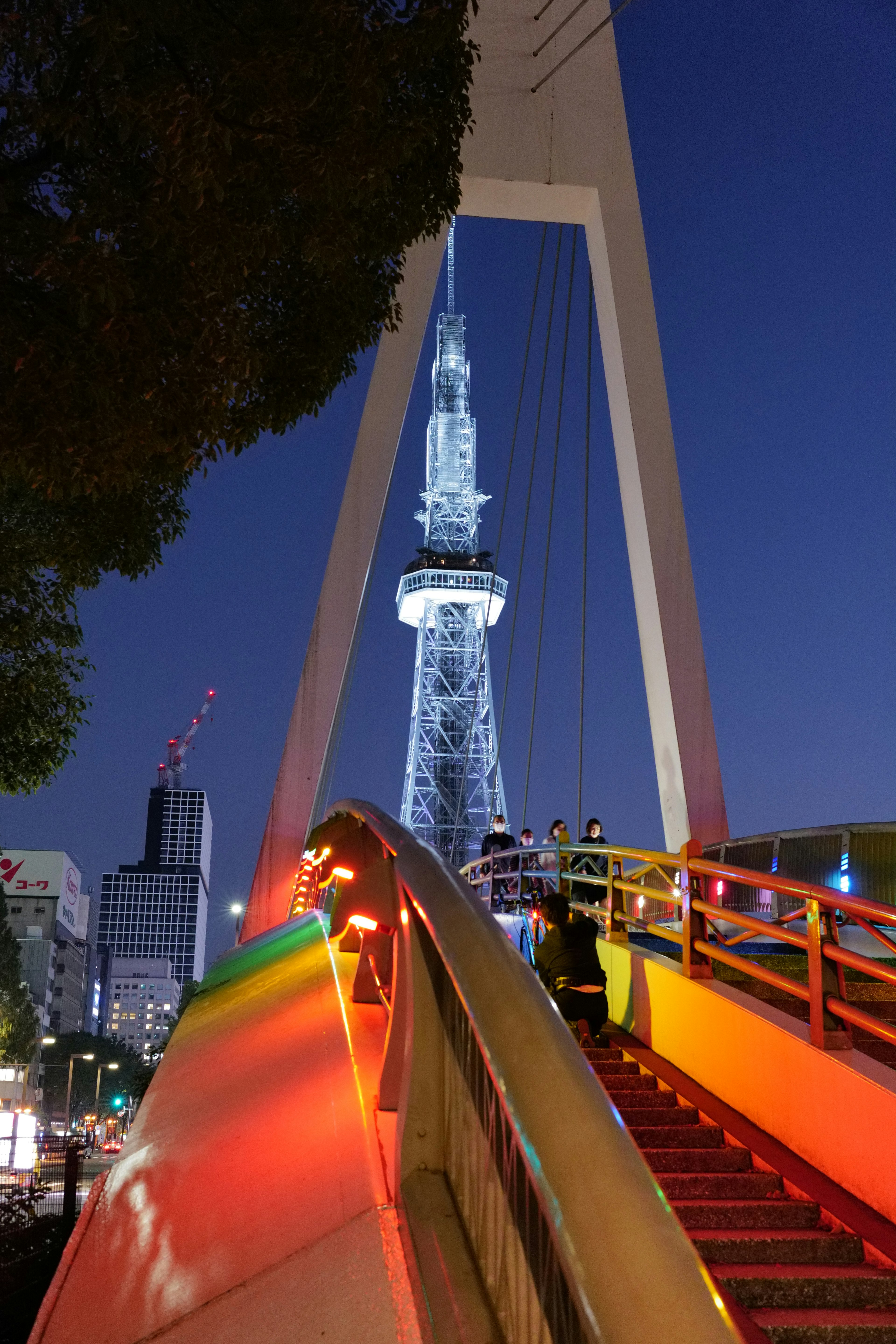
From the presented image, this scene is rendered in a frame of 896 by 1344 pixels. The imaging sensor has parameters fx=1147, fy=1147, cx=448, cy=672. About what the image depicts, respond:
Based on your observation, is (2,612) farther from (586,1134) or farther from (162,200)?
(586,1134)

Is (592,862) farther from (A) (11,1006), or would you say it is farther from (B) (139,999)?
(B) (139,999)

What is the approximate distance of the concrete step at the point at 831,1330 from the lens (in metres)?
3.07

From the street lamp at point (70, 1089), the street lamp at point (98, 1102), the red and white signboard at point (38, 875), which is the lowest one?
the street lamp at point (98, 1102)

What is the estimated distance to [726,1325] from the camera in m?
1.19

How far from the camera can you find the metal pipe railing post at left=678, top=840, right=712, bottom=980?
19.7 feet

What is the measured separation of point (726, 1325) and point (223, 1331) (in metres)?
1.85

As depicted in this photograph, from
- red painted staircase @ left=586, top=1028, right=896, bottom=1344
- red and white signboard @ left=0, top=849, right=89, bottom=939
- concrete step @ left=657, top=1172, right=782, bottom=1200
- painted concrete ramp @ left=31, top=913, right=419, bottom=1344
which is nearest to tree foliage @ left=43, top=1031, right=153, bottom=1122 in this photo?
red and white signboard @ left=0, top=849, right=89, bottom=939

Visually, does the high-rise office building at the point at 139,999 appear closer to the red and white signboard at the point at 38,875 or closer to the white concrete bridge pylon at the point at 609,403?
the red and white signboard at the point at 38,875

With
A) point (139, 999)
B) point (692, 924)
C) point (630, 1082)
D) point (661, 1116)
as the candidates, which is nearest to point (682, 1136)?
point (661, 1116)

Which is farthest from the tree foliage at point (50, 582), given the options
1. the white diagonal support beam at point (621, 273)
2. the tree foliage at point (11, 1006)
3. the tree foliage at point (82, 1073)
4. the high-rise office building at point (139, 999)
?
the high-rise office building at point (139, 999)

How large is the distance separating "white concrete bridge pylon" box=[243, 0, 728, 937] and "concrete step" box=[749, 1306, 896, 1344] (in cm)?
1035

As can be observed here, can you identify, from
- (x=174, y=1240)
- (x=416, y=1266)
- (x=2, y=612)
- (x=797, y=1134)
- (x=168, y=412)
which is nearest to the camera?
(x=416, y=1266)

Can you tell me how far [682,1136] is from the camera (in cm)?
491

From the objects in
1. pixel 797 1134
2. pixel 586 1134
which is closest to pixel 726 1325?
pixel 586 1134
